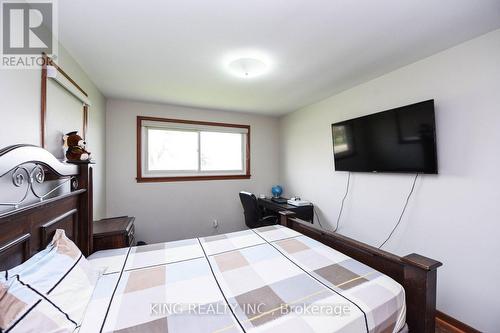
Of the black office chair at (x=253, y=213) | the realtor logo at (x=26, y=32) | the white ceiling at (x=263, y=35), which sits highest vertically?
the white ceiling at (x=263, y=35)

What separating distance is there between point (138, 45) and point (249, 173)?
2.56m

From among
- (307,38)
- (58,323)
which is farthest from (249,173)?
(58,323)

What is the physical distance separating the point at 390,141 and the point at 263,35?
1.58 metres

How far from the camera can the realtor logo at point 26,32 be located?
1.10m

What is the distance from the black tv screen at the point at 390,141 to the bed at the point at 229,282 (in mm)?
1063

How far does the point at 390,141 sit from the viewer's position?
2031mm

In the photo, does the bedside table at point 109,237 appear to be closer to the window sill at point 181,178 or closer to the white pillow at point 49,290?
the white pillow at point 49,290

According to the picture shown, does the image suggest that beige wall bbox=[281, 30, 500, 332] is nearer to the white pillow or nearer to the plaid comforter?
the plaid comforter

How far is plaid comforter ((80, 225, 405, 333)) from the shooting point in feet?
2.70

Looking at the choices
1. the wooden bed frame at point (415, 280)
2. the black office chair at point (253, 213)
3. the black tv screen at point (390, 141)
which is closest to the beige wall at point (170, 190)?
the black office chair at point (253, 213)

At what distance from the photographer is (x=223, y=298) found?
3.20ft

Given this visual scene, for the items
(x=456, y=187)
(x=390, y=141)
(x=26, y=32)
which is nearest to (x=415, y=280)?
(x=456, y=187)

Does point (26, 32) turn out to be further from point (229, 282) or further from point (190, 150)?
point (190, 150)

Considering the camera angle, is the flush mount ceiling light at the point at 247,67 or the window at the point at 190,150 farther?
the window at the point at 190,150
